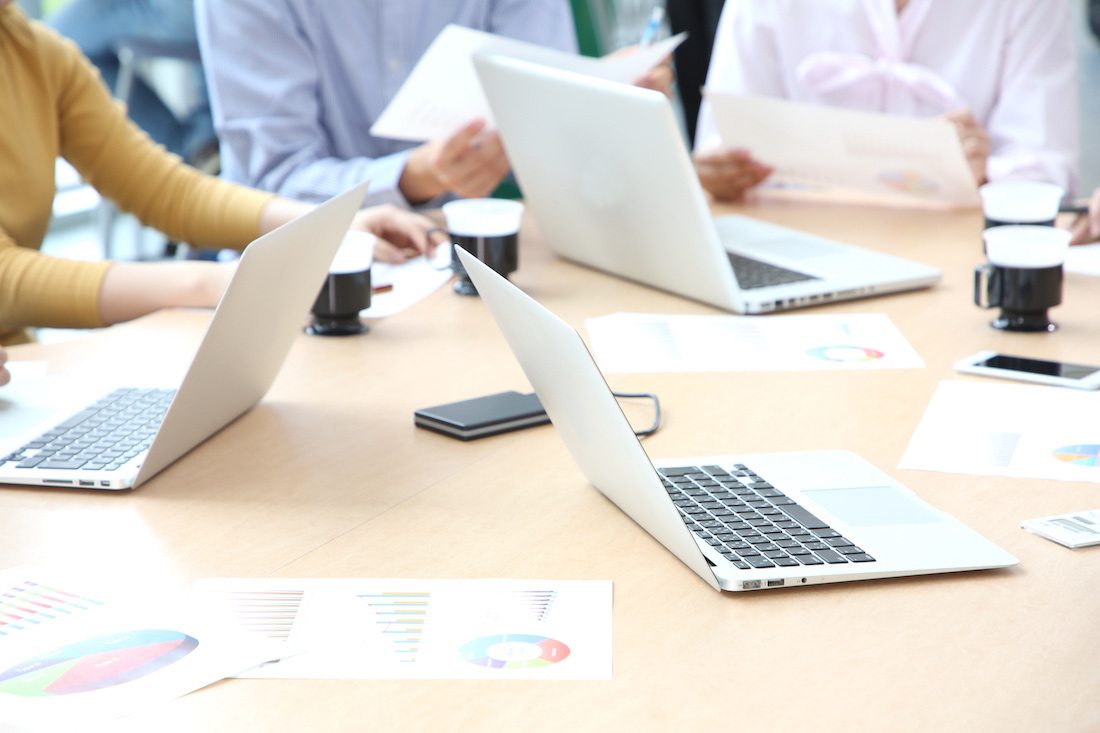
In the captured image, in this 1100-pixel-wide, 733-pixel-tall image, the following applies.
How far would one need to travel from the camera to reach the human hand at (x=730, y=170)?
2.02 m

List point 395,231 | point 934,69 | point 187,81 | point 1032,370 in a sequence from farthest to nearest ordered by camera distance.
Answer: point 187,81 < point 934,69 < point 395,231 < point 1032,370

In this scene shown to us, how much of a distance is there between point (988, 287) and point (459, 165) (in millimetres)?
850

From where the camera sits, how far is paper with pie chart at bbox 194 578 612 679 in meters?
0.74

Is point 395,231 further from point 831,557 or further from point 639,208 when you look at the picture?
point 831,557

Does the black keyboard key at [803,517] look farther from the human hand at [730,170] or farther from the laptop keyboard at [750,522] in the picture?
the human hand at [730,170]

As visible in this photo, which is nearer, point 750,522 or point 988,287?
point 750,522

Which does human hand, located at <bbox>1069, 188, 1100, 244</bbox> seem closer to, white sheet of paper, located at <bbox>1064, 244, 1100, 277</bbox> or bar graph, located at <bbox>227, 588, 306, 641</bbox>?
white sheet of paper, located at <bbox>1064, 244, 1100, 277</bbox>

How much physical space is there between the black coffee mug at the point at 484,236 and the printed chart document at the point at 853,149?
0.52 metres

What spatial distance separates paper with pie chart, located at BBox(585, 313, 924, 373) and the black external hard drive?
147 mm

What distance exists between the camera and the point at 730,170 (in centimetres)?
203

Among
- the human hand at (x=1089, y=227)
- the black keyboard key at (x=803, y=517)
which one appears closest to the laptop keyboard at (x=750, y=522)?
the black keyboard key at (x=803, y=517)

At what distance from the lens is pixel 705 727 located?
0.67 m

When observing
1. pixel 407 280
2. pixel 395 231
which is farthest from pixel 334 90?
pixel 407 280

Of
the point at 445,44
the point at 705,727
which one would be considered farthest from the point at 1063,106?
the point at 705,727
